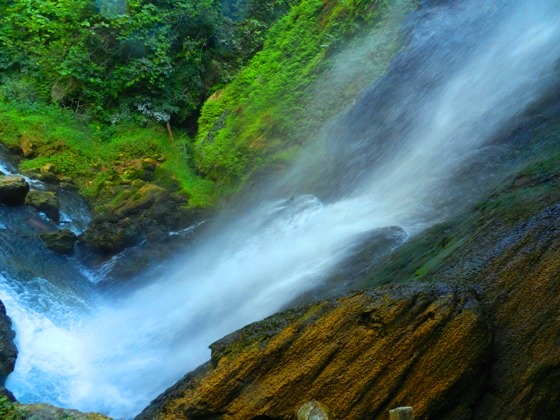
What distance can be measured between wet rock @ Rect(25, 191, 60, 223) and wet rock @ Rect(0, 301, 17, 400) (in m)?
5.15

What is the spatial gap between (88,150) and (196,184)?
4.96 metres

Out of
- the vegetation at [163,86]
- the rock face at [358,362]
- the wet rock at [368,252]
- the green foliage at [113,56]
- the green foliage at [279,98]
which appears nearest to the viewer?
the rock face at [358,362]

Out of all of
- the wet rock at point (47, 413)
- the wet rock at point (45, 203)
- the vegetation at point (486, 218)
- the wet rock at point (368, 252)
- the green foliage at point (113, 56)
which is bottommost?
the vegetation at point (486, 218)

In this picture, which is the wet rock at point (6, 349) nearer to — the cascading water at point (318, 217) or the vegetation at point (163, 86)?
the cascading water at point (318, 217)

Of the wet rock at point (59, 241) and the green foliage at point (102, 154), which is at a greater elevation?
the green foliage at point (102, 154)

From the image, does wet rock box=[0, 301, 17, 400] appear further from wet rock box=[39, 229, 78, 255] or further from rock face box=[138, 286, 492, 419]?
rock face box=[138, 286, 492, 419]

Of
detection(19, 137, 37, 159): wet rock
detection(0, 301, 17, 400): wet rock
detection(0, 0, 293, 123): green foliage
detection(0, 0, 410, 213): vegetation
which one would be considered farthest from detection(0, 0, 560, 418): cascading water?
detection(0, 0, 293, 123): green foliage

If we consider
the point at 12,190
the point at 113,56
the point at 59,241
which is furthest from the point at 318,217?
the point at 113,56

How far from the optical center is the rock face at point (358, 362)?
4.82 metres

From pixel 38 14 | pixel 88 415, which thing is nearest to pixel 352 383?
pixel 88 415

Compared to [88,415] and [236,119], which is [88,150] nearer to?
[236,119]

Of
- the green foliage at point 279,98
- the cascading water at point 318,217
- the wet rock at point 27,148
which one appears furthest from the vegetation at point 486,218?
the wet rock at point 27,148

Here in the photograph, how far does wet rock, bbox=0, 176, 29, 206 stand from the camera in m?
13.5

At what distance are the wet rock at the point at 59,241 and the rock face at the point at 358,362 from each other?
29.0 feet
